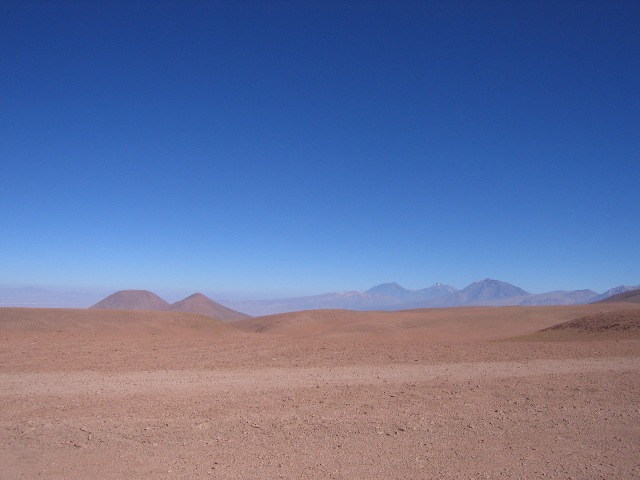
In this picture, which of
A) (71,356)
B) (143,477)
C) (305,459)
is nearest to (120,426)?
(143,477)

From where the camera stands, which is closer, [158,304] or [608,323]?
[608,323]

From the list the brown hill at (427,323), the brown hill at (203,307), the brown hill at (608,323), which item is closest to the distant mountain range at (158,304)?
the brown hill at (203,307)

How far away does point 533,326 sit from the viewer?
3712 cm

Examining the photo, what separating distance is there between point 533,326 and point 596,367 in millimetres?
26728

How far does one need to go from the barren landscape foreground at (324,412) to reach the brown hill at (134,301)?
112 meters

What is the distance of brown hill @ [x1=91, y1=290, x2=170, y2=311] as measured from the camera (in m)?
122

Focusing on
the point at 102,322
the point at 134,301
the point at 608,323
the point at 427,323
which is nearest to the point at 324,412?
the point at 608,323

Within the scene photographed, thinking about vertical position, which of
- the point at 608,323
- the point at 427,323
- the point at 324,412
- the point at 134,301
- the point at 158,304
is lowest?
the point at 324,412

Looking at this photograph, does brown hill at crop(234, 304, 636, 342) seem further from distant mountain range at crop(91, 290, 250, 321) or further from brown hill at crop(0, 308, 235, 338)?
distant mountain range at crop(91, 290, 250, 321)

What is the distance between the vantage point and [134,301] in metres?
124

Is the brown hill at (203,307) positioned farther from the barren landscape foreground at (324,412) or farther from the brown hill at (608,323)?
the barren landscape foreground at (324,412)

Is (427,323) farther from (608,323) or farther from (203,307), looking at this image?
(203,307)

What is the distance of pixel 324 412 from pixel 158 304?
125 m

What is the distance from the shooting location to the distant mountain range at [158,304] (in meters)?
109
